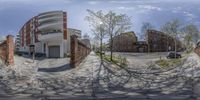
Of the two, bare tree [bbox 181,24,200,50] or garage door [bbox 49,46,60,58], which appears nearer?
garage door [bbox 49,46,60,58]

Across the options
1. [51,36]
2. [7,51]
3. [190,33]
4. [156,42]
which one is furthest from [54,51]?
[156,42]

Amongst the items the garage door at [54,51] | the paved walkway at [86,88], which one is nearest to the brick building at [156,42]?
the garage door at [54,51]

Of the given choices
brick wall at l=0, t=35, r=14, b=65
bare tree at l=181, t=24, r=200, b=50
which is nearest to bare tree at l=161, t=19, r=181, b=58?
bare tree at l=181, t=24, r=200, b=50

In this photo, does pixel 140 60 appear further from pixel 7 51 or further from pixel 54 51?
pixel 7 51

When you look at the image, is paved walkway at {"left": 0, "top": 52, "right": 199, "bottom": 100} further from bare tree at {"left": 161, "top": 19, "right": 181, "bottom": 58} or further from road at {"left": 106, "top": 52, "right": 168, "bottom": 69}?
bare tree at {"left": 161, "top": 19, "right": 181, "bottom": 58}

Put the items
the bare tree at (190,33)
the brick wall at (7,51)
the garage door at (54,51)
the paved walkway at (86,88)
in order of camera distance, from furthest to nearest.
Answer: the bare tree at (190,33) → the garage door at (54,51) → the brick wall at (7,51) → the paved walkway at (86,88)

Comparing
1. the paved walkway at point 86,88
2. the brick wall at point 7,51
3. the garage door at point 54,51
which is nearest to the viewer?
the paved walkway at point 86,88

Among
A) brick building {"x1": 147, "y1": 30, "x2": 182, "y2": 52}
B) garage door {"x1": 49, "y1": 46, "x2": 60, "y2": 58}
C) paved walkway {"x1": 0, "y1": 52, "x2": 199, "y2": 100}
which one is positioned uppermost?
brick building {"x1": 147, "y1": 30, "x2": 182, "y2": 52}

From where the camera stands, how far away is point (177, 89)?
1656cm

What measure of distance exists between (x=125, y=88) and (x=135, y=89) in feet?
1.97

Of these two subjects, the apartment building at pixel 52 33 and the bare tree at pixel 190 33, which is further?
the bare tree at pixel 190 33

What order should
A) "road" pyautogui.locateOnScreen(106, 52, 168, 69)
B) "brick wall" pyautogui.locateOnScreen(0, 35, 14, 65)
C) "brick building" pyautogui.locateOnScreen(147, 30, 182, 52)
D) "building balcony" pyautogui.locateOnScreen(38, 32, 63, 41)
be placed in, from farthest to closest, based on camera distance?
1. "brick building" pyautogui.locateOnScreen(147, 30, 182, 52)
2. "building balcony" pyautogui.locateOnScreen(38, 32, 63, 41)
3. "road" pyautogui.locateOnScreen(106, 52, 168, 69)
4. "brick wall" pyautogui.locateOnScreen(0, 35, 14, 65)

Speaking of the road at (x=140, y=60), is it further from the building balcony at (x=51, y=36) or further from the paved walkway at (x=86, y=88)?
the paved walkway at (x=86, y=88)

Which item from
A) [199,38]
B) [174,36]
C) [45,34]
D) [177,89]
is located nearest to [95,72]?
[177,89]
